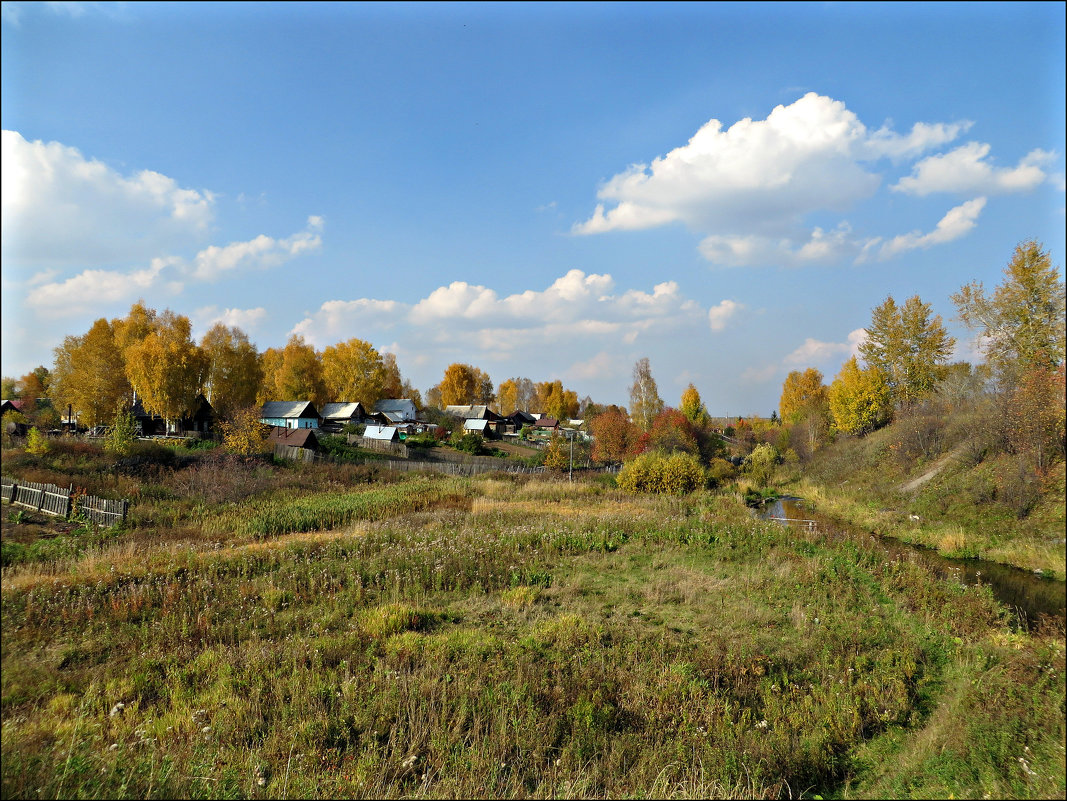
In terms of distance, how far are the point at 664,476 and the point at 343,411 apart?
169ft

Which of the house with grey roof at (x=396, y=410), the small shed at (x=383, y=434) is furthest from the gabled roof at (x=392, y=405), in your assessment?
the small shed at (x=383, y=434)

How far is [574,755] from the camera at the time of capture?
6.05 meters

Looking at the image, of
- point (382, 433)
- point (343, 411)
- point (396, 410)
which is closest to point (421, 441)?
point (382, 433)

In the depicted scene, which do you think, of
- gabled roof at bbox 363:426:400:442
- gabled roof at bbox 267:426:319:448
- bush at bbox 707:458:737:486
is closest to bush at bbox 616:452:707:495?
bush at bbox 707:458:737:486

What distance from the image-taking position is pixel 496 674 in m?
7.87

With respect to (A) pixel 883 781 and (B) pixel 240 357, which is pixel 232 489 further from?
(B) pixel 240 357

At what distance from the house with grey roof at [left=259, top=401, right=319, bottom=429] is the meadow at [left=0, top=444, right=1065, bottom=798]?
46.6 m

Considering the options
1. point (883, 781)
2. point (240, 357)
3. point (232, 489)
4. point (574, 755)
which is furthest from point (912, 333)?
point (240, 357)

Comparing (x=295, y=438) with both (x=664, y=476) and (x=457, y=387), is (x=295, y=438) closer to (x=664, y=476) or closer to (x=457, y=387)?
(x=664, y=476)

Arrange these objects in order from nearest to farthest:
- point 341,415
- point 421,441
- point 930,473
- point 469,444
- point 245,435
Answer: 1. point 930,473
2. point 245,435
3. point 469,444
4. point 421,441
5. point 341,415

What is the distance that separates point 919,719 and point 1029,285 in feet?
20.4

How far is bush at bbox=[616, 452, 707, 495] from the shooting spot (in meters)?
32.0

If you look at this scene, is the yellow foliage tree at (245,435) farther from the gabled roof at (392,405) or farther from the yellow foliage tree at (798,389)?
the yellow foliage tree at (798,389)

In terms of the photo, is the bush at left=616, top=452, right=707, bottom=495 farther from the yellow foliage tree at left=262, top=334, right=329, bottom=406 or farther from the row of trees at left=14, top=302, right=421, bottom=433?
the yellow foliage tree at left=262, top=334, right=329, bottom=406
